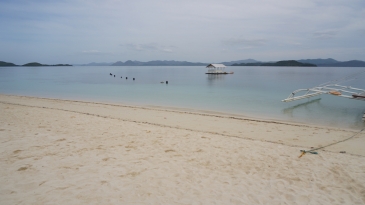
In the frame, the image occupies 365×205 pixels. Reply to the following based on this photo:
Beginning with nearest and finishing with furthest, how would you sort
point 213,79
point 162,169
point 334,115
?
point 162,169 → point 334,115 → point 213,79

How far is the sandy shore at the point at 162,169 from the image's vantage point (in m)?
3.81

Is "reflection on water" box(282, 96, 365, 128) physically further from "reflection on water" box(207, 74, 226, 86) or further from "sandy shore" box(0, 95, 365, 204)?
"reflection on water" box(207, 74, 226, 86)

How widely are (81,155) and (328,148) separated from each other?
25.0 ft

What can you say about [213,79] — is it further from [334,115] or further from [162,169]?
[162,169]

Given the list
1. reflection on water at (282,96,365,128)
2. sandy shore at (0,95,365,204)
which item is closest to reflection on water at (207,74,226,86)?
reflection on water at (282,96,365,128)

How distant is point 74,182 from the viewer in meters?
4.14

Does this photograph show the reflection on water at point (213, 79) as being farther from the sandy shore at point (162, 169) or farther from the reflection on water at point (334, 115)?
the sandy shore at point (162, 169)

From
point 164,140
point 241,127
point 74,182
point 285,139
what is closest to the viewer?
point 74,182

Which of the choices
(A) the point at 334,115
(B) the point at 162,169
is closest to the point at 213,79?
(A) the point at 334,115

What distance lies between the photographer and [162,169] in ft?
15.8

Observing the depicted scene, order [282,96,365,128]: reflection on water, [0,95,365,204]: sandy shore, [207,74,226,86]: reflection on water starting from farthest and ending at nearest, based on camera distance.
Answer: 1. [207,74,226,86]: reflection on water
2. [282,96,365,128]: reflection on water
3. [0,95,365,204]: sandy shore

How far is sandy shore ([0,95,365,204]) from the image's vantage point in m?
3.81

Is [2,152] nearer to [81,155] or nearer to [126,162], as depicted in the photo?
[81,155]

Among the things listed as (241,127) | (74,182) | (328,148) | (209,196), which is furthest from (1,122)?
(328,148)
